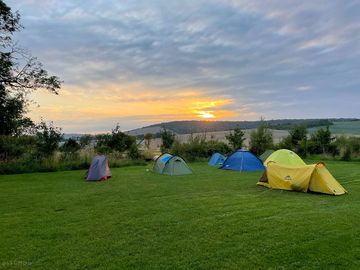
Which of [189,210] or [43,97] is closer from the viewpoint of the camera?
[189,210]

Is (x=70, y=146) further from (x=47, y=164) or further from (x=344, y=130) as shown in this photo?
(x=344, y=130)

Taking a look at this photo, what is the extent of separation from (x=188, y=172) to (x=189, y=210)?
8464 millimetres

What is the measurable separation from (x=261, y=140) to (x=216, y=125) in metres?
13.9

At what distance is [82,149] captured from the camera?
21844 millimetres

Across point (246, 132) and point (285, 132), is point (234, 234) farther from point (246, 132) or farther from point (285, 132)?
point (285, 132)

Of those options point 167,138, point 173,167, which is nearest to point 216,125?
point 167,138

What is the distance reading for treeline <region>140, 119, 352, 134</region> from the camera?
2922cm

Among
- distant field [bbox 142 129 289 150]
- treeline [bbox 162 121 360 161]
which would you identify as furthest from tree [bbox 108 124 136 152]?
treeline [bbox 162 121 360 161]

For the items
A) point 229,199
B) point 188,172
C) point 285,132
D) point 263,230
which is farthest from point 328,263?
point 285,132

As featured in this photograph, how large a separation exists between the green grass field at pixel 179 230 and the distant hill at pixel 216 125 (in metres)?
17.1

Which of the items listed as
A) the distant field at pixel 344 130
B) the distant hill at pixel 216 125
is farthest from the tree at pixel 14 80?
the distant field at pixel 344 130

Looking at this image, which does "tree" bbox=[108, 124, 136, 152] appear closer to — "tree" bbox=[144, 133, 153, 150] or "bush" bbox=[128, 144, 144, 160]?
"bush" bbox=[128, 144, 144, 160]

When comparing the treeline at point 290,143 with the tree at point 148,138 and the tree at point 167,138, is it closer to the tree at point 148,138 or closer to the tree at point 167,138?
the tree at point 167,138

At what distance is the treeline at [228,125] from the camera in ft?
95.9
